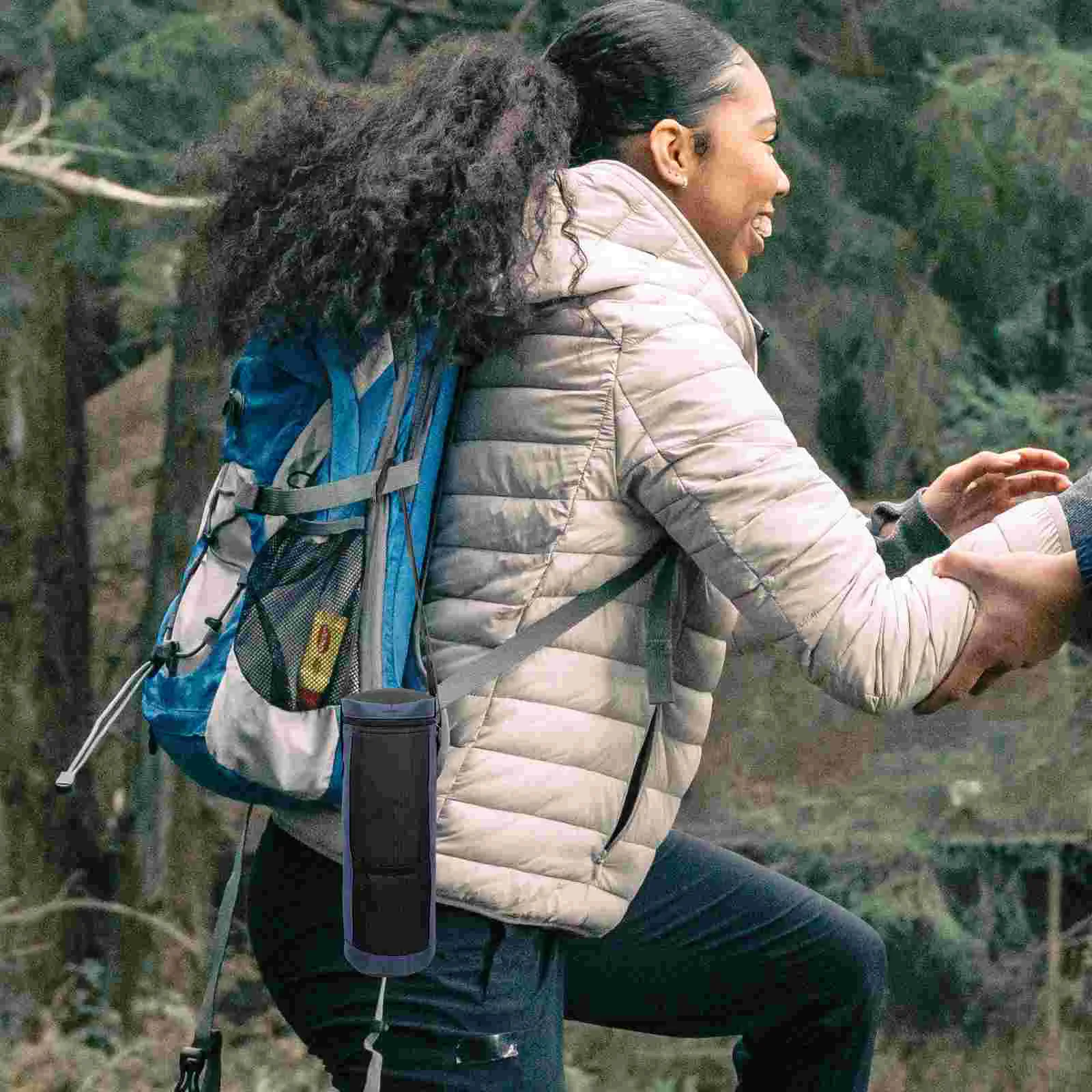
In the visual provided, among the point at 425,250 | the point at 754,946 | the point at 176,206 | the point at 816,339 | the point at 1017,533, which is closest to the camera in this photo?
the point at 425,250

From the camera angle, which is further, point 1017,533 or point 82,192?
point 82,192

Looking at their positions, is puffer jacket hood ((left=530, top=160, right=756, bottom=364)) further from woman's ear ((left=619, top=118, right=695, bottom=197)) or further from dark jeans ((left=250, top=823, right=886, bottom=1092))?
dark jeans ((left=250, top=823, right=886, bottom=1092))

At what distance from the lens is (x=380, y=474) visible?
1933 millimetres

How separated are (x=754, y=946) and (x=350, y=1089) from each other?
2.09 ft

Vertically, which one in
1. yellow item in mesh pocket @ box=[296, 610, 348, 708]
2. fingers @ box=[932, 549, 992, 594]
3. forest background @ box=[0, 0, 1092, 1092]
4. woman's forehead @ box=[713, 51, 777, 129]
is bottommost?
forest background @ box=[0, 0, 1092, 1092]

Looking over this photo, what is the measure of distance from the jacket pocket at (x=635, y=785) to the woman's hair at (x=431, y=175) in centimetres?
50

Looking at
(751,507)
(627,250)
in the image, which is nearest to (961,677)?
(751,507)

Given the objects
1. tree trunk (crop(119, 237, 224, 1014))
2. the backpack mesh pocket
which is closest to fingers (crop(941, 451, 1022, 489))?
the backpack mesh pocket

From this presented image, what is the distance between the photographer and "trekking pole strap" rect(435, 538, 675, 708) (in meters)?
1.96

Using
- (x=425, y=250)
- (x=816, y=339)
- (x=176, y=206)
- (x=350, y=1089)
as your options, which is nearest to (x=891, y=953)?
(x=816, y=339)

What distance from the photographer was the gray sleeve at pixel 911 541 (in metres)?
2.62

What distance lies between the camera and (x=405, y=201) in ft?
6.23

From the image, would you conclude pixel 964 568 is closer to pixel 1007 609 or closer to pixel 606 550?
pixel 1007 609

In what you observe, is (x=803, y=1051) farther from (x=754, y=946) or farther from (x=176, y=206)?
(x=176, y=206)
